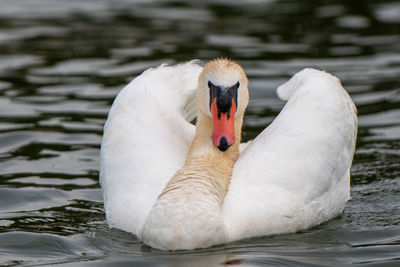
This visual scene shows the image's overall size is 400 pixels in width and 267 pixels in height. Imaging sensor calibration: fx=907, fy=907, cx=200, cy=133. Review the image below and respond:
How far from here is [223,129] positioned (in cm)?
766

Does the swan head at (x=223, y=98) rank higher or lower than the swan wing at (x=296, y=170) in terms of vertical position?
higher

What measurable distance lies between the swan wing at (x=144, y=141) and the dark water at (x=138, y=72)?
285 millimetres

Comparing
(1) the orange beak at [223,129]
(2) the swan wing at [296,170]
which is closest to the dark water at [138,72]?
(2) the swan wing at [296,170]

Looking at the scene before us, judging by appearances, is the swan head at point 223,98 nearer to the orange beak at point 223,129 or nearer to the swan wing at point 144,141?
the orange beak at point 223,129

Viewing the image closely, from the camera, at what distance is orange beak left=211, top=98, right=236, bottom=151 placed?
25.1 feet

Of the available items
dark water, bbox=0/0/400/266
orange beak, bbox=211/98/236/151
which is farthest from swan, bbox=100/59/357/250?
dark water, bbox=0/0/400/266

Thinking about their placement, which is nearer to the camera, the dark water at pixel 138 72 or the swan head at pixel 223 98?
the dark water at pixel 138 72

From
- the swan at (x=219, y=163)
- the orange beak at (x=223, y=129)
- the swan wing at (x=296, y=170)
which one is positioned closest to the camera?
the swan at (x=219, y=163)

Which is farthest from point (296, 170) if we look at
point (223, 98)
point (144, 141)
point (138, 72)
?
point (138, 72)

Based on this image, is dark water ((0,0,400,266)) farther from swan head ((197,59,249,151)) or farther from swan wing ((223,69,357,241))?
swan head ((197,59,249,151))

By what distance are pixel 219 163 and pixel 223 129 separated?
0.52 m

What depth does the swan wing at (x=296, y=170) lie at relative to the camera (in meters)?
7.43

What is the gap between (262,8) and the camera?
61.3 ft

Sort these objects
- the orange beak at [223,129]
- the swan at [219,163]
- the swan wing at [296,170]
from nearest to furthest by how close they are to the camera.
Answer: the swan at [219,163]
the swan wing at [296,170]
the orange beak at [223,129]
